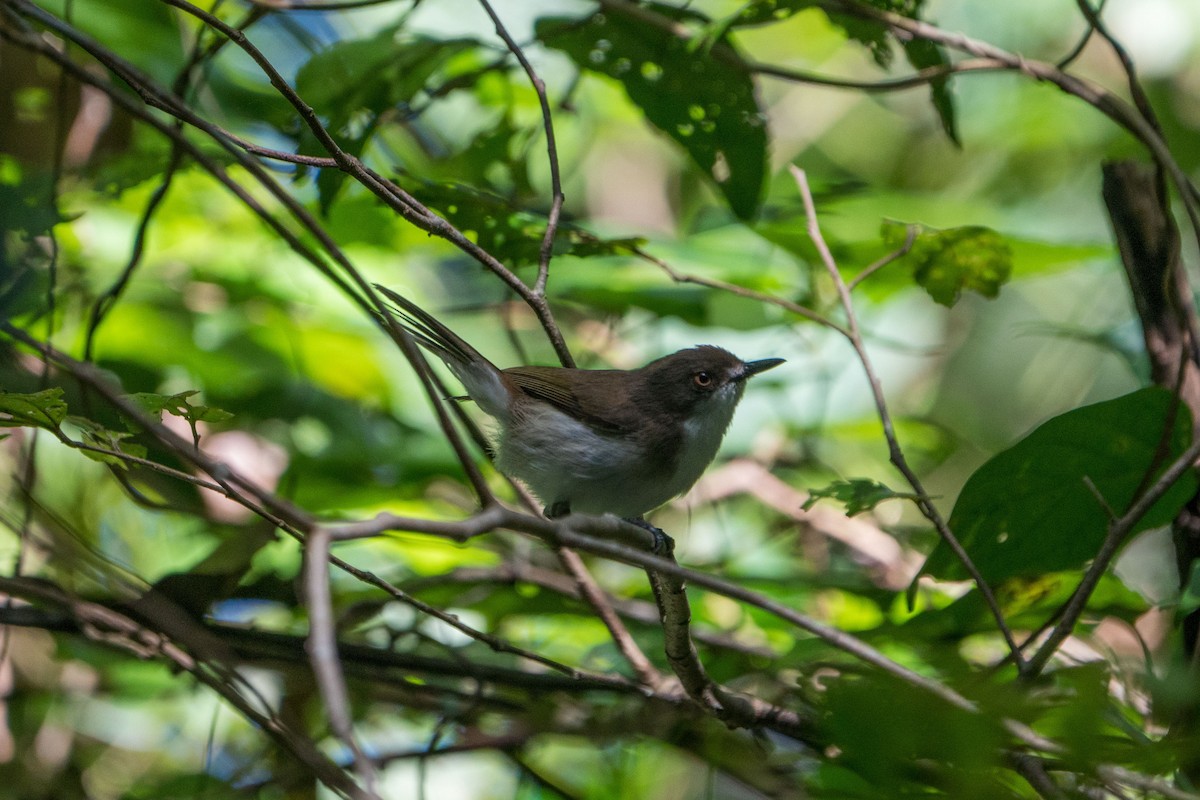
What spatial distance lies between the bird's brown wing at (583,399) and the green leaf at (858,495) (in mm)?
1311

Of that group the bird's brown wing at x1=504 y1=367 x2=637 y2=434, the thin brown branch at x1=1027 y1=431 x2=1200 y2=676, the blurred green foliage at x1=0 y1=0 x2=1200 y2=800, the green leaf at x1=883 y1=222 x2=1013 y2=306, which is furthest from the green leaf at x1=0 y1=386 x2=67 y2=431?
the green leaf at x1=883 y1=222 x2=1013 y2=306

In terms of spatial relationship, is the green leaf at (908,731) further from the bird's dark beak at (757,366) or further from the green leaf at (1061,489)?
the bird's dark beak at (757,366)

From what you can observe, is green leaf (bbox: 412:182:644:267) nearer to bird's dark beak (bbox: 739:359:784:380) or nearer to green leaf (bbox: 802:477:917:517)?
green leaf (bbox: 802:477:917:517)

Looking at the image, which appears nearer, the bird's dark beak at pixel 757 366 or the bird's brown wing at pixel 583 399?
the bird's brown wing at pixel 583 399

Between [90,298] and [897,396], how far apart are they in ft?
16.5

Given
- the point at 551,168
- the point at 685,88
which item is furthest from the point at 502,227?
the point at 685,88

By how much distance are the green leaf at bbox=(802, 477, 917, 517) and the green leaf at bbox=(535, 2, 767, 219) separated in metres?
1.06

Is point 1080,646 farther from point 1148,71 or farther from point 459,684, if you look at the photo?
point 1148,71

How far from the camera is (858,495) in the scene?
265 centimetres

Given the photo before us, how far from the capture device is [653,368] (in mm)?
4359

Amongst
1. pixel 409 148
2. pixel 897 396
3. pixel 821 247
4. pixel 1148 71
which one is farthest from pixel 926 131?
pixel 821 247

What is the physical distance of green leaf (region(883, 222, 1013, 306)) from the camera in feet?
10.9

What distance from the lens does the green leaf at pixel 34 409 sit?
2.12 meters

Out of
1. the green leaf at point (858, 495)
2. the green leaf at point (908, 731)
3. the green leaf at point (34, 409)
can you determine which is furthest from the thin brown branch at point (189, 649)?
the green leaf at point (858, 495)
